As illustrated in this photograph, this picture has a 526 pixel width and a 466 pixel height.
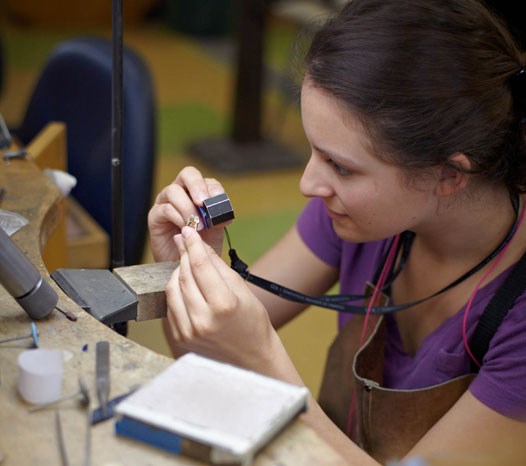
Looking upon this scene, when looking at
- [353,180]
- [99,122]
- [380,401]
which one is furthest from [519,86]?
[99,122]

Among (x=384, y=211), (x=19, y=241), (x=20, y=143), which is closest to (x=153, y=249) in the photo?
(x=19, y=241)

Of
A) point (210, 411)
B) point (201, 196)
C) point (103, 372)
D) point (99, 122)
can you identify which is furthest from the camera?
point (99, 122)

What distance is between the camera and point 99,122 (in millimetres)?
2025

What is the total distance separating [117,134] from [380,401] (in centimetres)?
58

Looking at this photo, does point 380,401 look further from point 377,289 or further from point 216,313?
point 216,313

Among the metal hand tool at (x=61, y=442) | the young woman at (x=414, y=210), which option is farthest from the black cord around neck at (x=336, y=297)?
the metal hand tool at (x=61, y=442)

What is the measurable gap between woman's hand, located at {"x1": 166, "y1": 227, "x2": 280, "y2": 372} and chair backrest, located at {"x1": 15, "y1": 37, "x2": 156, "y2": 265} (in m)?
0.75

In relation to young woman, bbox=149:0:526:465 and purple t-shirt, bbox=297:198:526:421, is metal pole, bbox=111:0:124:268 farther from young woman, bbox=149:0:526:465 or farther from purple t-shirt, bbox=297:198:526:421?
purple t-shirt, bbox=297:198:526:421

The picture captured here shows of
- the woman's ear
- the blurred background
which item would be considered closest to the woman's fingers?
the woman's ear

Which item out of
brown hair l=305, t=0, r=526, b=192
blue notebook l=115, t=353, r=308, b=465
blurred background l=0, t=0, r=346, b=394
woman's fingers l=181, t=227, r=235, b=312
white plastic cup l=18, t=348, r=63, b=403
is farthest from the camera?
blurred background l=0, t=0, r=346, b=394

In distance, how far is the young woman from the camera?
1.07 meters

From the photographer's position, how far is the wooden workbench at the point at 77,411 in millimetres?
805

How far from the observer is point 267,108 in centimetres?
473

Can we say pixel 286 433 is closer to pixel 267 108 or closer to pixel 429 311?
pixel 429 311
